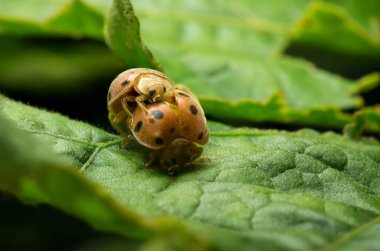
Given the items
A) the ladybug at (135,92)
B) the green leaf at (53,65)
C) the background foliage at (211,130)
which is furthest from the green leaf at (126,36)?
the green leaf at (53,65)

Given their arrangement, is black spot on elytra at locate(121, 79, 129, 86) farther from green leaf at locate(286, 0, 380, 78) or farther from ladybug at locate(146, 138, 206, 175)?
green leaf at locate(286, 0, 380, 78)

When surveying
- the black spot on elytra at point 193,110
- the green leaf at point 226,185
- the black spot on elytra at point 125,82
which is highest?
the black spot on elytra at point 193,110

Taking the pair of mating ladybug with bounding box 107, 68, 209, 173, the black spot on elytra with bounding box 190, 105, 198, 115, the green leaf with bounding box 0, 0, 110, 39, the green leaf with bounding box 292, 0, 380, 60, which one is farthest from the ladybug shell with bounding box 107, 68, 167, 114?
the green leaf with bounding box 292, 0, 380, 60

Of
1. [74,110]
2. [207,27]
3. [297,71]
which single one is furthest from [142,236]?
[74,110]

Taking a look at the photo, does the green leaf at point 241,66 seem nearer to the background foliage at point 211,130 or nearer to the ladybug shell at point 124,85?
the background foliage at point 211,130

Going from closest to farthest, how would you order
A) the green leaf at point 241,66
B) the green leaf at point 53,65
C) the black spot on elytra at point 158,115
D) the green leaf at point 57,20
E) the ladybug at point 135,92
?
the black spot on elytra at point 158,115 → the ladybug at point 135,92 → the green leaf at point 241,66 → the green leaf at point 57,20 → the green leaf at point 53,65

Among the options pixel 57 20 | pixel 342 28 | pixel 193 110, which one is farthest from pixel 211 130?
pixel 342 28

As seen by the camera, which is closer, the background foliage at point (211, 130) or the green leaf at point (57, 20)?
the background foliage at point (211, 130)

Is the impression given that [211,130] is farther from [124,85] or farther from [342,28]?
[342,28]
